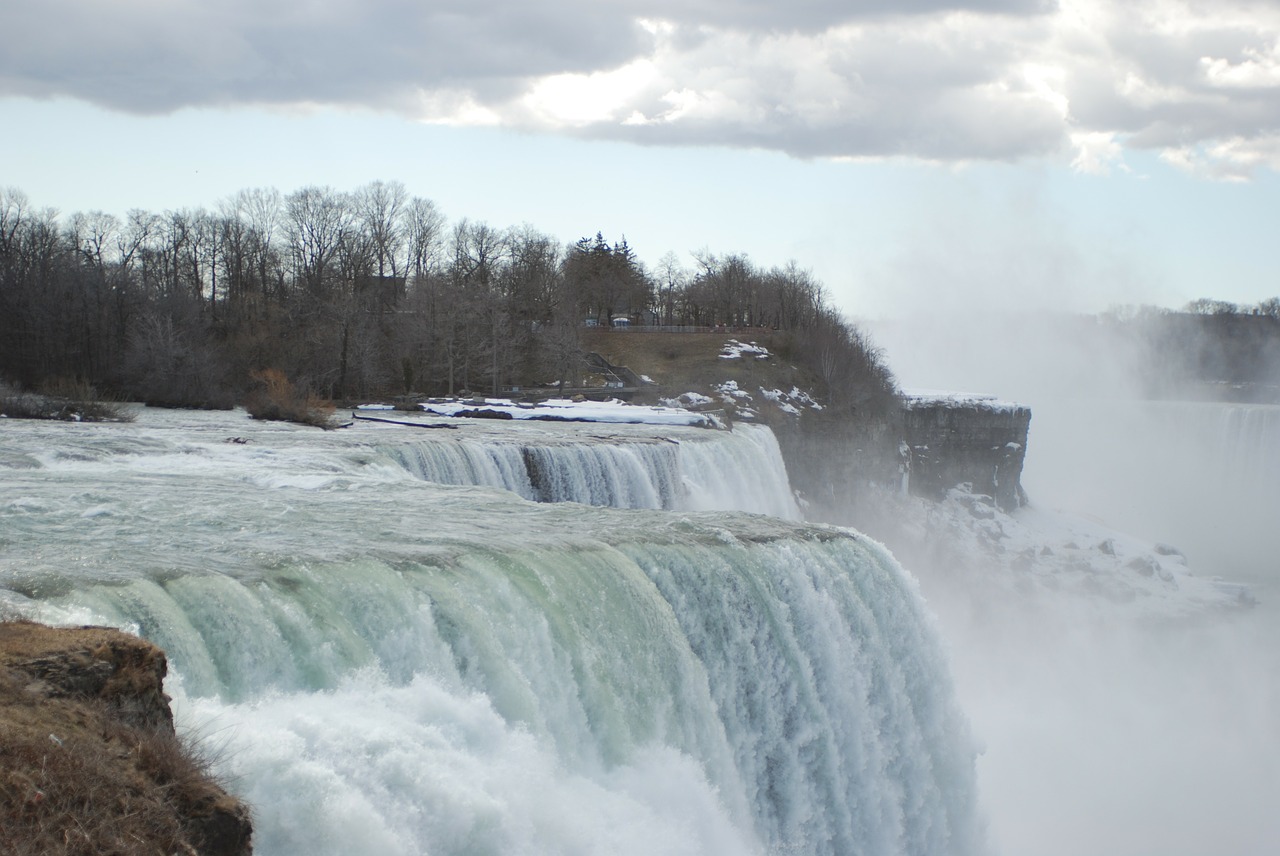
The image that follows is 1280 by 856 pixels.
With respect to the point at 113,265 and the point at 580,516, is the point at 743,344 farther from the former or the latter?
the point at 580,516

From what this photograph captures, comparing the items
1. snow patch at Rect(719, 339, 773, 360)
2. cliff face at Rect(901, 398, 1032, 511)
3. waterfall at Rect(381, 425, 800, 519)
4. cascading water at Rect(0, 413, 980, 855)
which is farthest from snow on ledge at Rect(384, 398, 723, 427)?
→ snow patch at Rect(719, 339, 773, 360)

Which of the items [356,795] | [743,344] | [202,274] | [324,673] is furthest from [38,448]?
[202,274]

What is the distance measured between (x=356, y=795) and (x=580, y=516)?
7937 millimetres

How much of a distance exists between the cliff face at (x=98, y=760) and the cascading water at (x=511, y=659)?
1.61ft

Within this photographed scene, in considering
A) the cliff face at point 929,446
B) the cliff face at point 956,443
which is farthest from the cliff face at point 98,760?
the cliff face at point 956,443

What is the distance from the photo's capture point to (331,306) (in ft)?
148

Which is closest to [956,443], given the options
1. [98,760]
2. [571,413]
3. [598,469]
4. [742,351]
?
[742,351]

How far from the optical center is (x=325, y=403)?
32.4 metres

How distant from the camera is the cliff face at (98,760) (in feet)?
16.2

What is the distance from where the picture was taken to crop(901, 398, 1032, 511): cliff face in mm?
40938

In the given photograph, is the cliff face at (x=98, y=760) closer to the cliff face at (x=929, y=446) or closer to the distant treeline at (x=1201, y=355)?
the cliff face at (x=929, y=446)

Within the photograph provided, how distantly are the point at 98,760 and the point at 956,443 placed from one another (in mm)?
38524

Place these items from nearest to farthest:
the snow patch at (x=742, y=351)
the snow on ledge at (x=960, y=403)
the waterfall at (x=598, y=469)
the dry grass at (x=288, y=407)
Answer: the waterfall at (x=598, y=469), the dry grass at (x=288, y=407), the snow on ledge at (x=960, y=403), the snow patch at (x=742, y=351)

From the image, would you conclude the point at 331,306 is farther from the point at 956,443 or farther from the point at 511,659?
the point at 511,659
